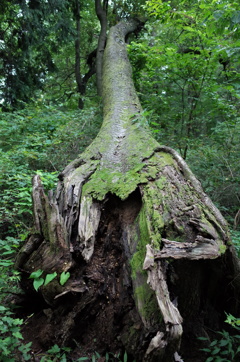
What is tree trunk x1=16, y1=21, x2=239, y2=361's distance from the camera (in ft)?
5.90

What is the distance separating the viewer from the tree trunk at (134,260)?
5.90 ft

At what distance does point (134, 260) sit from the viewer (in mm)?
2172

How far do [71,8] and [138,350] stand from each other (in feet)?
40.5

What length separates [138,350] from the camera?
176cm

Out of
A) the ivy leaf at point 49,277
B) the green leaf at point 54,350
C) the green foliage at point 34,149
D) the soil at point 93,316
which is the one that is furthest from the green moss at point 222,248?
the green foliage at point 34,149

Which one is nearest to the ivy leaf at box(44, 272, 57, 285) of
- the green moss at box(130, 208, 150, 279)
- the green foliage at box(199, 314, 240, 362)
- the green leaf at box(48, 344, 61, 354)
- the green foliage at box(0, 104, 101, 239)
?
the green leaf at box(48, 344, 61, 354)

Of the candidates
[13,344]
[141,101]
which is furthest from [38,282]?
[141,101]

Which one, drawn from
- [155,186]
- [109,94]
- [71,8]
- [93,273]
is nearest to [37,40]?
[71,8]

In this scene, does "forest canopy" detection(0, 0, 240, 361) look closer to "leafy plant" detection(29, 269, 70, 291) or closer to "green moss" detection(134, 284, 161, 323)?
"leafy plant" detection(29, 269, 70, 291)

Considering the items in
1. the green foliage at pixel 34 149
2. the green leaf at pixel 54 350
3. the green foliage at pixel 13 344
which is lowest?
the green leaf at pixel 54 350

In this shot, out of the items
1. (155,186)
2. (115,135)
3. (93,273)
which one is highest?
(115,135)

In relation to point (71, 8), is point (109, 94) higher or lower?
lower

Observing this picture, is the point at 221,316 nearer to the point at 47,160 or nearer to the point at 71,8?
the point at 47,160

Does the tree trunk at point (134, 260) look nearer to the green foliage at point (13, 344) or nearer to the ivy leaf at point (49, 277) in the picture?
the ivy leaf at point (49, 277)
